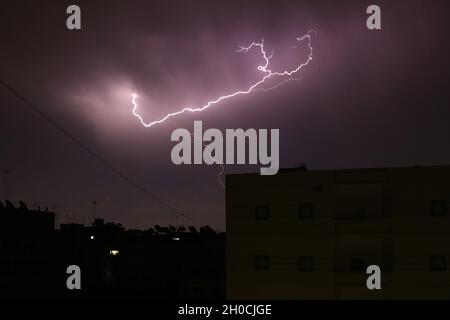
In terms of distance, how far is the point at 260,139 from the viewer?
33.6 metres

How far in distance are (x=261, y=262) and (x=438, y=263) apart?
793 cm

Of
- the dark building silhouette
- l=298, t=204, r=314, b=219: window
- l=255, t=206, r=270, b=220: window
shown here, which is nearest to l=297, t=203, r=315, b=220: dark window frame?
l=298, t=204, r=314, b=219: window

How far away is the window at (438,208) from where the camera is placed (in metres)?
28.6

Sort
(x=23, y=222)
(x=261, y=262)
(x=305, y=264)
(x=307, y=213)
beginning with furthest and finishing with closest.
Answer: (x=23, y=222)
(x=261, y=262)
(x=307, y=213)
(x=305, y=264)

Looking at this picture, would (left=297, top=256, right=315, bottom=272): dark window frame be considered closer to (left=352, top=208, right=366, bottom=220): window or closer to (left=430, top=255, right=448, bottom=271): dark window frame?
(left=352, top=208, right=366, bottom=220): window

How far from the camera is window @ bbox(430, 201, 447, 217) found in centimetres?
2861

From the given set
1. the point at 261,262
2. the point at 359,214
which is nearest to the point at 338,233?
the point at 359,214

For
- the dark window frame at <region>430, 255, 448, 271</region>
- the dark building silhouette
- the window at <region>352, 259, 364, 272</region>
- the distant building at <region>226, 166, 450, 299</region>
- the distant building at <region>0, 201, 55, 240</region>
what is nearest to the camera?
the dark window frame at <region>430, 255, 448, 271</region>

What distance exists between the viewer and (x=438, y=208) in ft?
94.2

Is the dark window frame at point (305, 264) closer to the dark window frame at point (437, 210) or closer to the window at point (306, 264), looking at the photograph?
the window at point (306, 264)

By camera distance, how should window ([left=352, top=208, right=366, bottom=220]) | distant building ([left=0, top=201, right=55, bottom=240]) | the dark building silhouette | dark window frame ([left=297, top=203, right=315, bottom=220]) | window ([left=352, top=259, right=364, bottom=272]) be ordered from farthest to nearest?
1. distant building ([left=0, top=201, right=55, bottom=240])
2. the dark building silhouette
3. window ([left=352, top=208, right=366, bottom=220])
4. dark window frame ([left=297, top=203, right=315, bottom=220])
5. window ([left=352, top=259, right=364, bottom=272])

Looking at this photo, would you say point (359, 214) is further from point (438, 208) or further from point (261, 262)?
point (261, 262)

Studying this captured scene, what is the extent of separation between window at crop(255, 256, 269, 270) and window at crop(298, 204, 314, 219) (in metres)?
2.57
